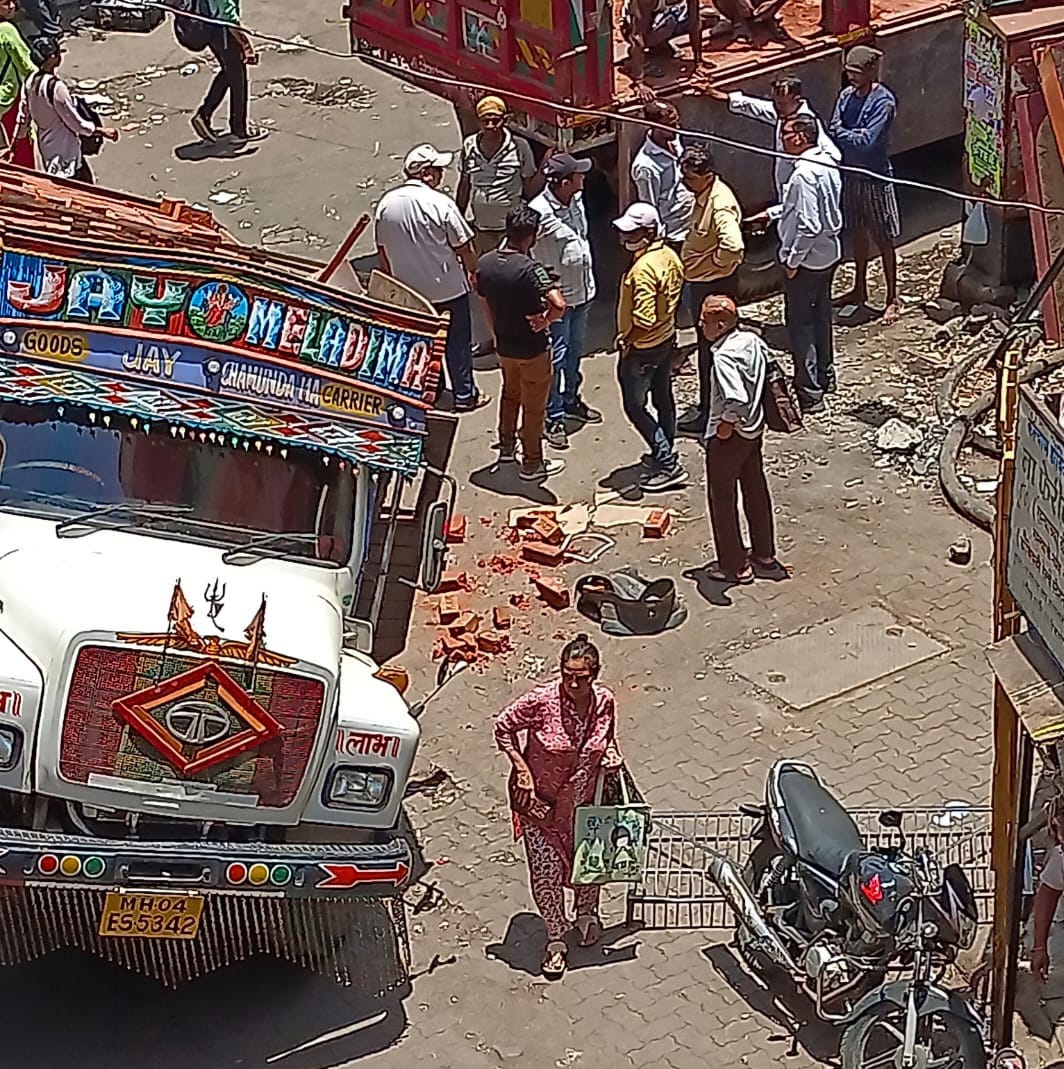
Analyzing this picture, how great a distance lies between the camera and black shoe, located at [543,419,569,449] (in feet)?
46.5

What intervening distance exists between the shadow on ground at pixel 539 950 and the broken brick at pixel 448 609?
283cm

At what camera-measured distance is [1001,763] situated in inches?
320

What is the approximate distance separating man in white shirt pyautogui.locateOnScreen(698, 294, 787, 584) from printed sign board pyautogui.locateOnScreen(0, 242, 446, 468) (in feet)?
9.21

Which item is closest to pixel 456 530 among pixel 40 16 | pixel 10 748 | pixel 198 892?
pixel 198 892

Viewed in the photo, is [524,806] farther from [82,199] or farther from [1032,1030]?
[82,199]

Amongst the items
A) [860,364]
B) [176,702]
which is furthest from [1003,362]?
[860,364]

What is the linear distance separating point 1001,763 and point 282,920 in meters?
2.84

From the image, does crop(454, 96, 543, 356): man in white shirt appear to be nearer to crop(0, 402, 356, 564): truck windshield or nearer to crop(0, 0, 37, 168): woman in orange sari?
crop(0, 0, 37, 168): woman in orange sari

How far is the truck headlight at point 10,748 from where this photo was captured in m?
8.17

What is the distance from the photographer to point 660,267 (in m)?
12.9

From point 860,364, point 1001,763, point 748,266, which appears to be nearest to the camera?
point 1001,763

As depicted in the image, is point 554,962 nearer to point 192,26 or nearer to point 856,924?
point 856,924

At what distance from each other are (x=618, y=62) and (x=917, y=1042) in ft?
31.9

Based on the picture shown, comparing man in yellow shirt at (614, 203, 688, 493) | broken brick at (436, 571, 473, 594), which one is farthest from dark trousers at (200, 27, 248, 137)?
broken brick at (436, 571, 473, 594)
